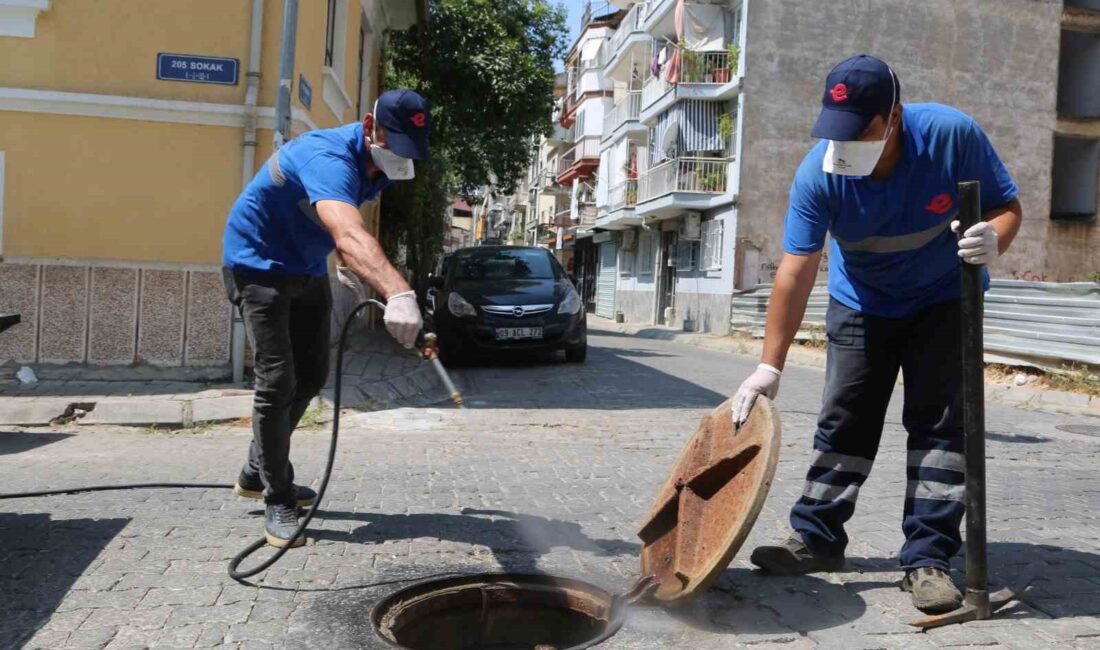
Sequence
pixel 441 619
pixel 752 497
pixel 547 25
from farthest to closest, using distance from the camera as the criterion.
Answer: pixel 547 25, pixel 441 619, pixel 752 497

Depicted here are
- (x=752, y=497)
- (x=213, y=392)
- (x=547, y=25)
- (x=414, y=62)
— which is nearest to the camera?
(x=752, y=497)

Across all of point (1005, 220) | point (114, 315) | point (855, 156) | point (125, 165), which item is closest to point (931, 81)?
point (125, 165)

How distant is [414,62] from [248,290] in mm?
19790

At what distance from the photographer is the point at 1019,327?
13273mm

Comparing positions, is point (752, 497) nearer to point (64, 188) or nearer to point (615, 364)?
point (64, 188)

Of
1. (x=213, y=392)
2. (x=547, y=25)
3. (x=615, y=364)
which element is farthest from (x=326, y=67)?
(x=547, y=25)

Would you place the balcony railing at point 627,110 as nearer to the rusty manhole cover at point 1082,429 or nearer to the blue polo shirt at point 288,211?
the rusty manhole cover at point 1082,429

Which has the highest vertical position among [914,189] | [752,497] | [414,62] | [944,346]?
[414,62]

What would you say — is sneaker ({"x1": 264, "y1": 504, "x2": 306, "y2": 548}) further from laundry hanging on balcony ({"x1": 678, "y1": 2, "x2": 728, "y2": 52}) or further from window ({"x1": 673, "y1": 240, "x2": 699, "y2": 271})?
window ({"x1": 673, "y1": 240, "x2": 699, "y2": 271})

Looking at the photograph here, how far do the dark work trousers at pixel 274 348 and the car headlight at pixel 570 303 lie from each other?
331 inches

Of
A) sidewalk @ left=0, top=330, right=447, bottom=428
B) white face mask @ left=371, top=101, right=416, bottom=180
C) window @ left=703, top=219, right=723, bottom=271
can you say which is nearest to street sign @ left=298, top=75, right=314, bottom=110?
sidewalk @ left=0, top=330, right=447, bottom=428

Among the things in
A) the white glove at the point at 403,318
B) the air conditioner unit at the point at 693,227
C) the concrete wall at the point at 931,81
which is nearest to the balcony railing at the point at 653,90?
the air conditioner unit at the point at 693,227

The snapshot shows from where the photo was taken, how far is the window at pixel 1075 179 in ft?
93.5

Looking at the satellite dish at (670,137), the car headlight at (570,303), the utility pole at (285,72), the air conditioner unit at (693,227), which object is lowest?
the car headlight at (570,303)
